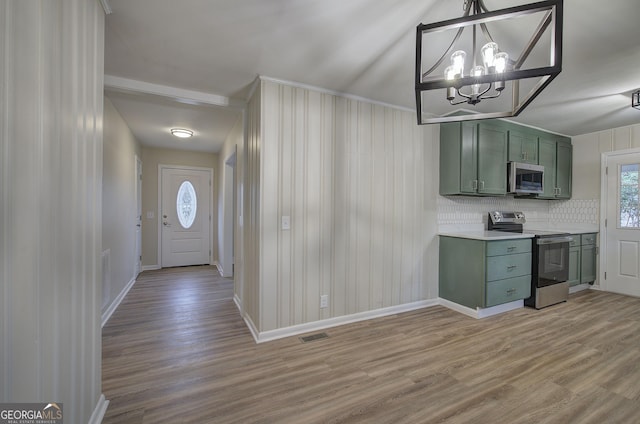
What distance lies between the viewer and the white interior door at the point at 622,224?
12.7 ft

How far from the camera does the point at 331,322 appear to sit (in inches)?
112

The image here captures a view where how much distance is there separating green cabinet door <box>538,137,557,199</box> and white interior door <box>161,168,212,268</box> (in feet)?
20.1

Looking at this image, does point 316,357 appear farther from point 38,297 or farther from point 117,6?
point 117,6

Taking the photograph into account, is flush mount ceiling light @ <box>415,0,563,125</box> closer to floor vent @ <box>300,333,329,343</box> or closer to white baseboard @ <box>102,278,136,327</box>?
floor vent @ <box>300,333,329,343</box>

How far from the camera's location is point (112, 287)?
129 inches

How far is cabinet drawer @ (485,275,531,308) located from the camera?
3.04 m

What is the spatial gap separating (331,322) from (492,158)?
2857 millimetres

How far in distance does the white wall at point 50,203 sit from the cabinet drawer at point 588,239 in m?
5.75

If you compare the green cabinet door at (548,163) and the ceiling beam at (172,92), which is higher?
the ceiling beam at (172,92)

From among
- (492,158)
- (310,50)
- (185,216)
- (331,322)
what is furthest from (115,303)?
(492,158)

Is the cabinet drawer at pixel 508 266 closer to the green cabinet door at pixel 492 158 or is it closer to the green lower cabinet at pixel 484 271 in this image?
the green lower cabinet at pixel 484 271

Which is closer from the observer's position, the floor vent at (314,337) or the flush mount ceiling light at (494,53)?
the flush mount ceiling light at (494,53)

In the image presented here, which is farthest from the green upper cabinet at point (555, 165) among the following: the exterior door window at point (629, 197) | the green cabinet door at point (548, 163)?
the exterior door window at point (629, 197)

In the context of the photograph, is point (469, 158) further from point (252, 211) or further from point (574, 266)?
point (252, 211)
